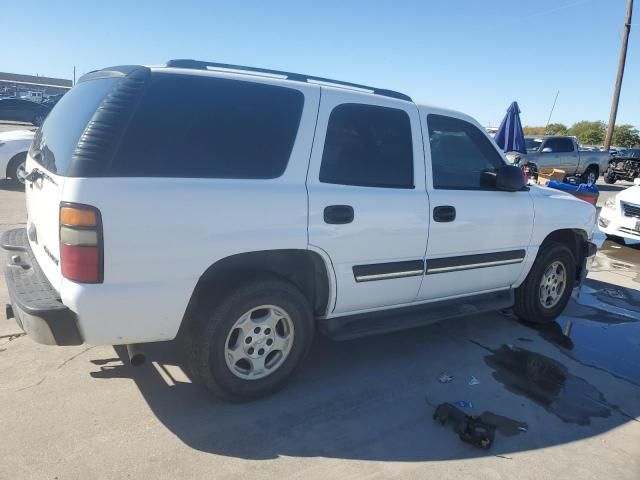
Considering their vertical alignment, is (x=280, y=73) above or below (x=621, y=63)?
below

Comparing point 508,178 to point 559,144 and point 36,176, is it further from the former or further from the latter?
point 559,144

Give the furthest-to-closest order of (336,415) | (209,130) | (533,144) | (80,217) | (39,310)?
1. (533,144)
2. (336,415)
3. (209,130)
4. (39,310)
5. (80,217)

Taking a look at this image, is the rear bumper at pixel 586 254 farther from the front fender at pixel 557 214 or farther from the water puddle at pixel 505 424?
the water puddle at pixel 505 424

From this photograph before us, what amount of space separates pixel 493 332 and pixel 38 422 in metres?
3.76

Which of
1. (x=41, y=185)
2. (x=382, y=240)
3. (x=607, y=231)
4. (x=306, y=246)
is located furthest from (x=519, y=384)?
(x=607, y=231)

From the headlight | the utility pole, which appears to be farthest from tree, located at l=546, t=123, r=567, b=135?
the headlight

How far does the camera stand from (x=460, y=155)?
4.19 meters

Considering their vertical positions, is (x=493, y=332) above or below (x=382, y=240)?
below

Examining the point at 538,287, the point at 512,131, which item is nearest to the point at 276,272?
the point at 538,287

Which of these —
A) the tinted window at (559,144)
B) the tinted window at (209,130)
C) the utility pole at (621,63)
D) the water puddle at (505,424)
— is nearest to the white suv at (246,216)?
the tinted window at (209,130)

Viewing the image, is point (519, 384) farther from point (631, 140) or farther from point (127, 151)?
point (631, 140)

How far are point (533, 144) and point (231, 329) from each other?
16979 millimetres

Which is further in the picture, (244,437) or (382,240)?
(382,240)

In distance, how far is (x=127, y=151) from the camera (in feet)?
8.75
